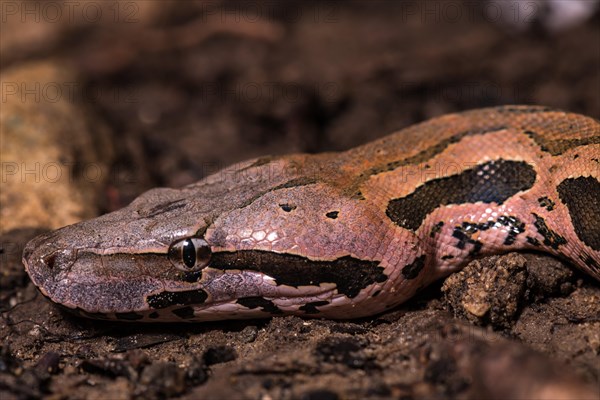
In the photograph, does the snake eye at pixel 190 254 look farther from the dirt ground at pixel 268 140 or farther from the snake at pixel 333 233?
the dirt ground at pixel 268 140

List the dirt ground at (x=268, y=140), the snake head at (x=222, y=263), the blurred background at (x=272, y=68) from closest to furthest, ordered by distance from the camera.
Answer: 1. the dirt ground at (x=268, y=140)
2. the snake head at (x=222, y=263)
3. the blurred background at (x=272, y=68)

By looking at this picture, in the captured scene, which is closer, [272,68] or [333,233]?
[333,233]

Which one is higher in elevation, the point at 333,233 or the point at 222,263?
the point at 333,233

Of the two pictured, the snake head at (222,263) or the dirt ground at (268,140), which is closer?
the dirt ground at (268,140)

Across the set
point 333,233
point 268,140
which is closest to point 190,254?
point 333,233

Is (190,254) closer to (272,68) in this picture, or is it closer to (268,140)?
(268,140)

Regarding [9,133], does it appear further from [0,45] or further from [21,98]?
[0,45]

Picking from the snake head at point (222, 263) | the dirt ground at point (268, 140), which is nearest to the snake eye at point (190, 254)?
the snake head at point (222, 263)
